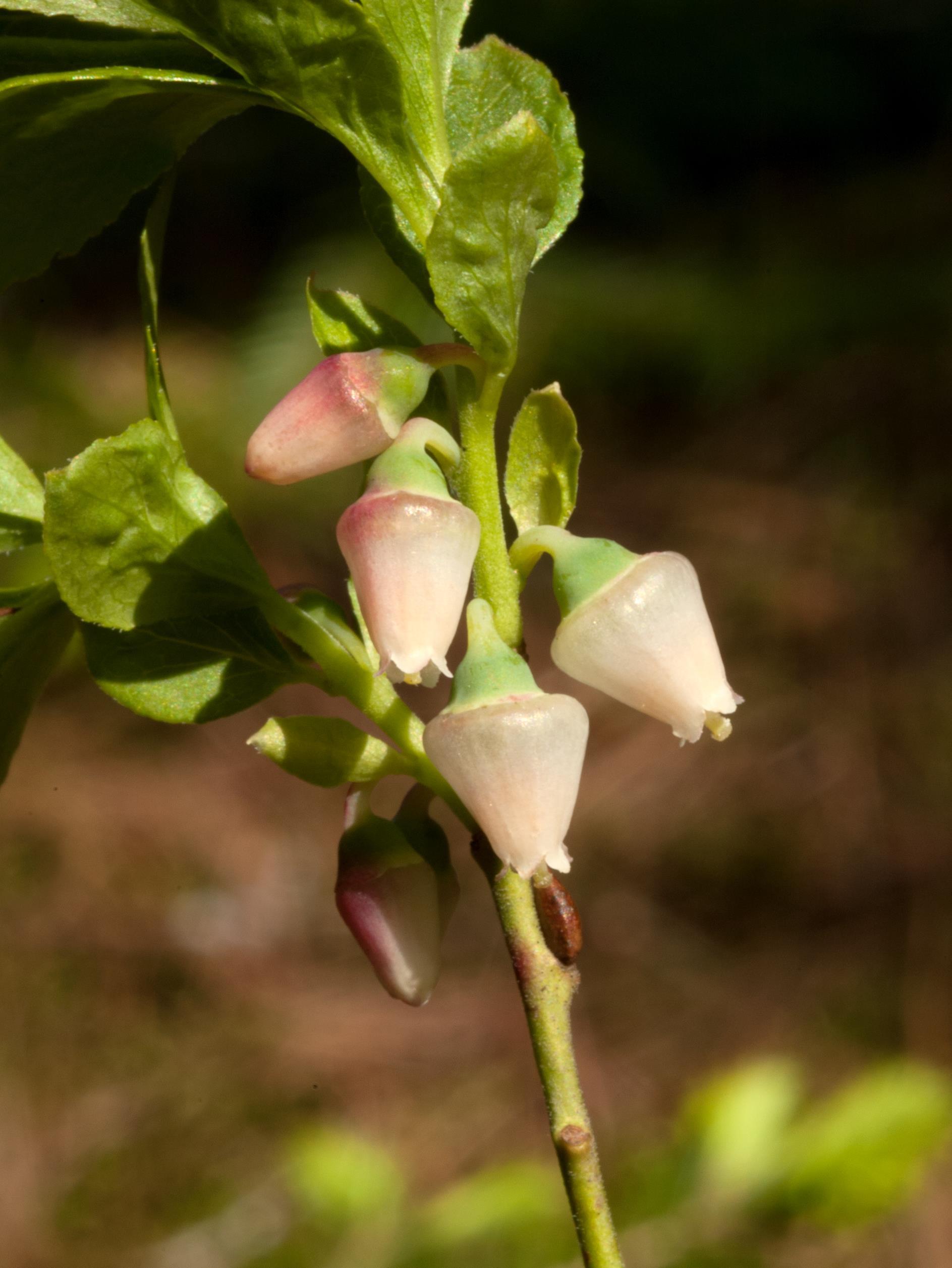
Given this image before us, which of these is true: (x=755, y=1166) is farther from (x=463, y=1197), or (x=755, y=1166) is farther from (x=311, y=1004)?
(x=311, y=1004)

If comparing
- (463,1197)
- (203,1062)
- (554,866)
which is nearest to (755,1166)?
(463,1197)

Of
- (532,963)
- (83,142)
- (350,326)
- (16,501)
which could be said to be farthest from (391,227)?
(532,963)

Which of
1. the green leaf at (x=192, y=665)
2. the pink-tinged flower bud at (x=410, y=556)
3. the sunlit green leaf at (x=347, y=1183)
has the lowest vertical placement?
the sunlit green leaf at (x=347, y=1183)

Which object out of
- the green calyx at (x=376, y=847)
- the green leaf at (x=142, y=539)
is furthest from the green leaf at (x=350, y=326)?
the green calyx at (x=376, y=847)

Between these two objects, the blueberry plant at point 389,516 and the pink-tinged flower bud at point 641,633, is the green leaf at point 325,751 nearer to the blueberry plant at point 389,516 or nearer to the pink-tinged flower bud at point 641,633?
the blueberry plant at point 389,516

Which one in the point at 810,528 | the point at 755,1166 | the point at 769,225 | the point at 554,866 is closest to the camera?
the point at 554,866

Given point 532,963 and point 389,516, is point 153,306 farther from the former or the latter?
point 532,963
